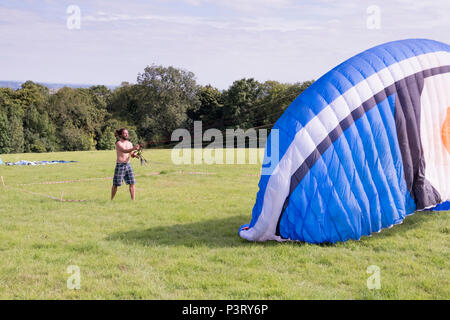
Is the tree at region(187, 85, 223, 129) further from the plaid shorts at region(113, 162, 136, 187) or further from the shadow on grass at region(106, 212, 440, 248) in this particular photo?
the shadow on grass at region(106, 212, 440, 248)

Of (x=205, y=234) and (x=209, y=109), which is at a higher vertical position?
(x=209, y=109)

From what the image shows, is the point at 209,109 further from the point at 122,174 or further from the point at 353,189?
the point at 353,189

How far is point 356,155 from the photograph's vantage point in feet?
22.7

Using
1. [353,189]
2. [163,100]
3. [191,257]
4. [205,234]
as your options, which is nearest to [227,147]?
[163,100]

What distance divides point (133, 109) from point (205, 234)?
5718 cm

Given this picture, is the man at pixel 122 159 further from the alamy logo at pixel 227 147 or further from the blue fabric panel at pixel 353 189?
the blue fabric panel at pixel 353 189

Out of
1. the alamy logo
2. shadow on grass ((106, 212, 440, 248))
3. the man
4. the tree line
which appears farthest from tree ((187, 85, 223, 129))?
shadow on grass ((106, 212, 440, 248))

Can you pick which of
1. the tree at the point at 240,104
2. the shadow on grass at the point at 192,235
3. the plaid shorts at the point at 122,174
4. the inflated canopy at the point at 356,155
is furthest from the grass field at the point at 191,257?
the tree at the point at 240,104

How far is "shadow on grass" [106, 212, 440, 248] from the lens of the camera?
720cm

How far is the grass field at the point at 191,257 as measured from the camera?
525 centimetres

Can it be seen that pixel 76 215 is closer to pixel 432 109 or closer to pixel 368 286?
pixel 368 286

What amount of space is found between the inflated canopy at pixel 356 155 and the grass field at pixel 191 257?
45 centimetres

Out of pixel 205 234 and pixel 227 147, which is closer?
pixel 205 234
